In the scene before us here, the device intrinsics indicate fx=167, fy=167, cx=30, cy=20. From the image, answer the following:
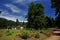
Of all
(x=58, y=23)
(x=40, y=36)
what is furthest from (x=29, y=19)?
(x=40, y=36)

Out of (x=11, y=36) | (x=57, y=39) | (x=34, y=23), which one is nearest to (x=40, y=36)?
(x=57, y=39)

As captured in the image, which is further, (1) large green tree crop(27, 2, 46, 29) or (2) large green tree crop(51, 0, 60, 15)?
(1) large green tree crop(27, 2, 46, 29)

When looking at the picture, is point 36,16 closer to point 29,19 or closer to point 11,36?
point 29,19

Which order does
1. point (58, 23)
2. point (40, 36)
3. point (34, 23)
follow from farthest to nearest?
1. point (34, 23)
2. point (58, 23)
3. point (40, 36)

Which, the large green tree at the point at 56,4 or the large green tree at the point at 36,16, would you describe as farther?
the large green tree at the point at 36,16

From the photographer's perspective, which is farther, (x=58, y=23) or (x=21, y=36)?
(x=58, y=23)

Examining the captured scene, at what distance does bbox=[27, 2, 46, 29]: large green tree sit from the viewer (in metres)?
53.1

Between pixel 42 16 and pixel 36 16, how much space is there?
79.9 inches

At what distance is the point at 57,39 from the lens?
1919 cm

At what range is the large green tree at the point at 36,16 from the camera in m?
53.1

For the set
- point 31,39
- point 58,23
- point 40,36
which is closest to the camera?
point 31,39

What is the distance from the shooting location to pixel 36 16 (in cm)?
5562

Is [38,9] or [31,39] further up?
[38,9]

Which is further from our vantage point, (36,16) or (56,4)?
(36,16)
